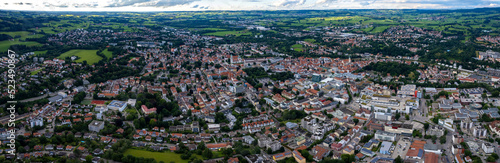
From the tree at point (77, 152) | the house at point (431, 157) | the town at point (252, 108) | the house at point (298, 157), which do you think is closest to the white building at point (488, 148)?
the town at point (252, 108)

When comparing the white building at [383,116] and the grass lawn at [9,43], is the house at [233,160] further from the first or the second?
the grass lawn at [9,43]

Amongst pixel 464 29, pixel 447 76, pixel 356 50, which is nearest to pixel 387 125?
pixel 447 76

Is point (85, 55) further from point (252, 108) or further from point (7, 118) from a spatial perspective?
point (252, 108)

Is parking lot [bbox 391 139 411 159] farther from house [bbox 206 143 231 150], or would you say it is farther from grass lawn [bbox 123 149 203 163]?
grass lawn [bbox 123 149 203 163]

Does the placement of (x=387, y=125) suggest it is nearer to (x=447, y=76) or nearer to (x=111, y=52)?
(x=447, y=76)

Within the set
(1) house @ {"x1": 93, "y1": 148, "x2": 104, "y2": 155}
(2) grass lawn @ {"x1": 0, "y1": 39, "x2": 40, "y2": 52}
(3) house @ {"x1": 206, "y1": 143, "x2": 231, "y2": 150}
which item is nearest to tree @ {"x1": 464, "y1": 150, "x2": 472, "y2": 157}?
(3) house @ {"x1": 206, "y1": 143, "x2": 231, "y2": 150}
